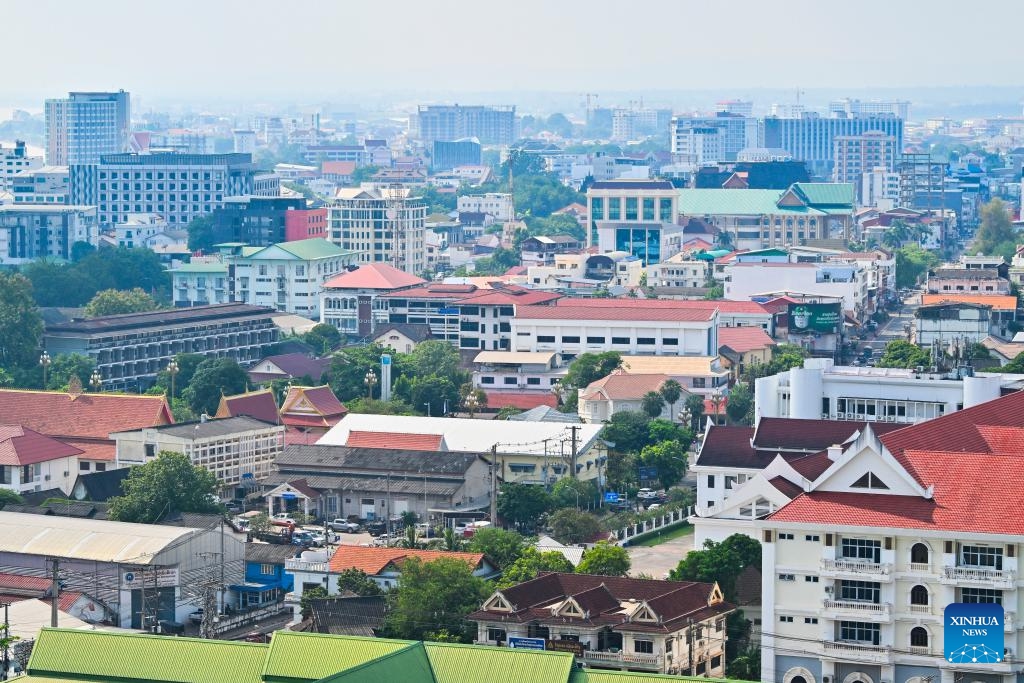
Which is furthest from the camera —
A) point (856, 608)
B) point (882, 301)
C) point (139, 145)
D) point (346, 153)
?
point (346, 153)

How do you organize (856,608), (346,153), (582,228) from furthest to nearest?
(346,153) < (582,228) < (856,608)

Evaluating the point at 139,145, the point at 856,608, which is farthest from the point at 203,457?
the point at 139,145

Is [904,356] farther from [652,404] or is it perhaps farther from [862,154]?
[862,154]

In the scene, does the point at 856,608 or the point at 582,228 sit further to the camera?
the point at 582,228

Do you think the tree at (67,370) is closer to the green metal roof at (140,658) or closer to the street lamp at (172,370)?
the street lamp at (172,370)

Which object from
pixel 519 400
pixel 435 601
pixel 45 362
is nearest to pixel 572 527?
pixel 435 601

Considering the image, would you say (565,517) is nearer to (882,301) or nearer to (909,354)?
(909,354)

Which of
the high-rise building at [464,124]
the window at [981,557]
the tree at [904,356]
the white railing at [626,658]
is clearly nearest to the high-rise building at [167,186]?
the tree at [904,356]
